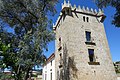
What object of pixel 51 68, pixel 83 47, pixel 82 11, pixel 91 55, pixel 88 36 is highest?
pixel 82 11

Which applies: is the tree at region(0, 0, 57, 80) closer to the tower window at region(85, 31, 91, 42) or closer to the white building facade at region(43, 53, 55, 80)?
the tower window at region(85, 31, 91, 42)

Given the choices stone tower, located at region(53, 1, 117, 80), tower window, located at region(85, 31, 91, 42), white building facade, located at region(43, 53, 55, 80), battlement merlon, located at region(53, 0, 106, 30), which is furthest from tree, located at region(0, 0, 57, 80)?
white building facade, located at region(43, 53, 55, 80)

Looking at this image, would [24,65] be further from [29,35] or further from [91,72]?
[91,72]

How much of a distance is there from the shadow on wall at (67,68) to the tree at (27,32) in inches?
123

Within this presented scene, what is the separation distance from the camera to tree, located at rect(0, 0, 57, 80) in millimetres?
14266

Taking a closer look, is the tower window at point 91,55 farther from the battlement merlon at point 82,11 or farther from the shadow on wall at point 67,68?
the battlement merlon at point 82,11

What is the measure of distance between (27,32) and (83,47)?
6.75 meters

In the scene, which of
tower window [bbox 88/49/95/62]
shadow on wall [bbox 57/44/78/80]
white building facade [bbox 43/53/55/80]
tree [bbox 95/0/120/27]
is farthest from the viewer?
white building facade [bbox 43/53/55/80]

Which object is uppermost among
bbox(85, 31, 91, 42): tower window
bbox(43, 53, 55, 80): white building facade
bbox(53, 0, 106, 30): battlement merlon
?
bbox(53, 0, 106, 30): battlement merlon

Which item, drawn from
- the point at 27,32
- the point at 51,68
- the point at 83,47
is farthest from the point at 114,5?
the point at 51,68

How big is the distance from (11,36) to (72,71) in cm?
810

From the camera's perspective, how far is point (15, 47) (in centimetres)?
1617

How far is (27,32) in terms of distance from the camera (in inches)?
623

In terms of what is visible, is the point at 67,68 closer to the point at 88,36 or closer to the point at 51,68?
the point at 88,36
